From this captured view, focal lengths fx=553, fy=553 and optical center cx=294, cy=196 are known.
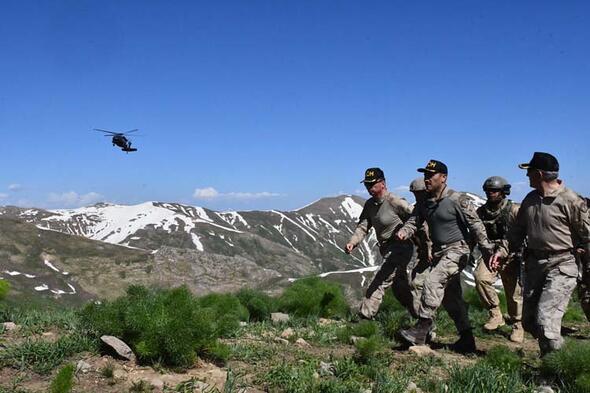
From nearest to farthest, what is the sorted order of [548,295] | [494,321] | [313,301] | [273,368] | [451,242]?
[273,368] → [548,295] → [451,242] → [494,321] → [313,301]

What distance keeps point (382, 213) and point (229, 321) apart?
3.92 m

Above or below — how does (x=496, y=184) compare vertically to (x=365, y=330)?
above

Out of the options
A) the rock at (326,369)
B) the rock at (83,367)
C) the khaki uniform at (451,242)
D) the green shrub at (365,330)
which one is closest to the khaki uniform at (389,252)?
the khaki uniform at (451,242)

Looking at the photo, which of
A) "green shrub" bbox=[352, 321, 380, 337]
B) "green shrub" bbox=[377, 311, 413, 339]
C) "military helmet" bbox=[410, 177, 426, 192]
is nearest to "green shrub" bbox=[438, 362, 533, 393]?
"green shrub" bbox=[352, 321, 380, 337]

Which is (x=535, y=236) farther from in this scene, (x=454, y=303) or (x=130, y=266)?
(x=130, y=266)

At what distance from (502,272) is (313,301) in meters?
3.97

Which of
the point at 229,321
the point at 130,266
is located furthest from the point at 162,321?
the point at 130,266

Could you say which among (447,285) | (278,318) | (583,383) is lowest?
(278,318)

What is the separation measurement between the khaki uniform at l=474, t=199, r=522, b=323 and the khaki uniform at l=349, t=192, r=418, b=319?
1380mm

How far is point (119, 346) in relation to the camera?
20.0 feet

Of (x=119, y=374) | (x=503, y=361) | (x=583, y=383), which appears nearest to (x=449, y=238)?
(x=503, y=361)

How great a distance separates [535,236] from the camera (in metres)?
6.65

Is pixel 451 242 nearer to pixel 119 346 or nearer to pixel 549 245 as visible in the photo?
pixel 549 245

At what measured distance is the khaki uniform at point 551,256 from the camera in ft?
20.6
